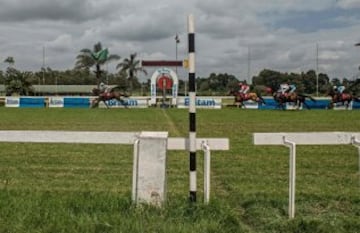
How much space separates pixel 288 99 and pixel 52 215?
44797mm

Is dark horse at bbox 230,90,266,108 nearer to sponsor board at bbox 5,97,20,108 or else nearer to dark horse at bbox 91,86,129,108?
dark horse at bbox 91,86,129,108

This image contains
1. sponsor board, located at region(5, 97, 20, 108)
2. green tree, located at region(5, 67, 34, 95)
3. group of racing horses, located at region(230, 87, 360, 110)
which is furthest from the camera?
green tree, located at region(5, 67, 34, 95)

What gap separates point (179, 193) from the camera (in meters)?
8.40

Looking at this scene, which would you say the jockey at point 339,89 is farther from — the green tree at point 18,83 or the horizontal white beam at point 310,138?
the green tree at point 18,83

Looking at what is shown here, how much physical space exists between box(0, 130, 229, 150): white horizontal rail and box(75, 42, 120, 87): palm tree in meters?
82.7

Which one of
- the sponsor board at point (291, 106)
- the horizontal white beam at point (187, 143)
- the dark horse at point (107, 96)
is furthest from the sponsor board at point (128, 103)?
the horizontal white beam at point (187, 143)

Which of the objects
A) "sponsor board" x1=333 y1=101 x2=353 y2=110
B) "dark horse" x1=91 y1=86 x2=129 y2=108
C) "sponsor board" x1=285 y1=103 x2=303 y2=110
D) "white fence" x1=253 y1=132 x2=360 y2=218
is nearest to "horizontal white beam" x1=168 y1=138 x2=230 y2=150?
"white fence" x1=253 y1=132 x2=360 y2=218

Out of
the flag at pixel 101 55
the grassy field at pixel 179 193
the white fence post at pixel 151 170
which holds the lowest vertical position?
the grassy field at pixel 179 193

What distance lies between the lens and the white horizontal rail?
274 inches

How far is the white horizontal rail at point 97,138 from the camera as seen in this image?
6.95 metres

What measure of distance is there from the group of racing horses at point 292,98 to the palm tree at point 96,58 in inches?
1556

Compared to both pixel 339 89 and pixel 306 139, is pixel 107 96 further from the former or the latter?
pixel 306 139

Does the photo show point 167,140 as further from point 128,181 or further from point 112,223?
point 128,181

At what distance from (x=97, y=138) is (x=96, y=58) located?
8618 centimetres
